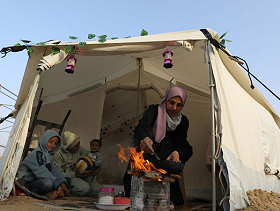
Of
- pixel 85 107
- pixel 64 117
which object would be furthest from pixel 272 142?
pixel 64 117

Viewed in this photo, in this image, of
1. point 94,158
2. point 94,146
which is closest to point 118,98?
point 94,146

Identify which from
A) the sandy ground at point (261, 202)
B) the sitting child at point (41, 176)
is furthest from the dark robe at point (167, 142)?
the sitting child at point (41, 176)

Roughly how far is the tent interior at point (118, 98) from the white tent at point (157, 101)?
20 mm

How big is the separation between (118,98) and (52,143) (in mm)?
2750

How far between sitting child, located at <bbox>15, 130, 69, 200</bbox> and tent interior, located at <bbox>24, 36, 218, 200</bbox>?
1643 millimetres

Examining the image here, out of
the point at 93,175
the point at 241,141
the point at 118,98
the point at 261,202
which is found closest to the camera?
the point at 261,202

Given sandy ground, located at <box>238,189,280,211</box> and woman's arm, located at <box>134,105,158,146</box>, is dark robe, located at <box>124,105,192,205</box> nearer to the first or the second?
woman's arm, located at <box>134,105,158,146</box>

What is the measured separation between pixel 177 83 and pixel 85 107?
6.77ft

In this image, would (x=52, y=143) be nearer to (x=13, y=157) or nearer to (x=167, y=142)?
(x=13, y=157)

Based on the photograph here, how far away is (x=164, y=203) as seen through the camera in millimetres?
2508

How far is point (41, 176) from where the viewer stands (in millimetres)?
3410

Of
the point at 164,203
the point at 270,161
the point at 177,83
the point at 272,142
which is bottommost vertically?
the point at 164,203

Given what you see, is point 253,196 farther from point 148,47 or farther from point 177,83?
point 177,83

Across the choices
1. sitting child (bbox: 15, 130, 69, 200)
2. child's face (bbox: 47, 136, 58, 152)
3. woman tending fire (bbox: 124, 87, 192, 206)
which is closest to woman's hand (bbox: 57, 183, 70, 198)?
sitting child (bbox: 15, 130, 69, 200)
